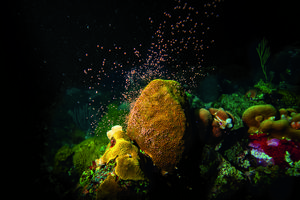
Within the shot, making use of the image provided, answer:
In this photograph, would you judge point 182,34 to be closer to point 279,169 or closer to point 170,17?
point 170,17

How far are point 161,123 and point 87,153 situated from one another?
3.72 meters

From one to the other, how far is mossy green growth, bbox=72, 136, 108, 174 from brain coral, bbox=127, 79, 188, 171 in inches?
86.4

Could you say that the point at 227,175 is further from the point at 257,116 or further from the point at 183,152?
the point at 257,116

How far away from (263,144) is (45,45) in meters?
14.9

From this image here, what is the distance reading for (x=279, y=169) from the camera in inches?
129

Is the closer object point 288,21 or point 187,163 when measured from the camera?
point 187,163

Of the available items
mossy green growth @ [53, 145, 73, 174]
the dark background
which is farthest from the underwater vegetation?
the dark background

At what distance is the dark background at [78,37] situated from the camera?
6.99 metres

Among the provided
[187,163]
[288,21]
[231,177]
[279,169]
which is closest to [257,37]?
[288,21]

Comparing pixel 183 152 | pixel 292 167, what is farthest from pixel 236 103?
pixel 183 152

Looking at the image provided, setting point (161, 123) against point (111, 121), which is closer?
point (161, 123)

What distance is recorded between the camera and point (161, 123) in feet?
9.16

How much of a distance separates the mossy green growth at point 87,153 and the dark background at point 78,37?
2052 millimetres

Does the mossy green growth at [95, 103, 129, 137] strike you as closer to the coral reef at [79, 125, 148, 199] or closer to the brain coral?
the brain coral
